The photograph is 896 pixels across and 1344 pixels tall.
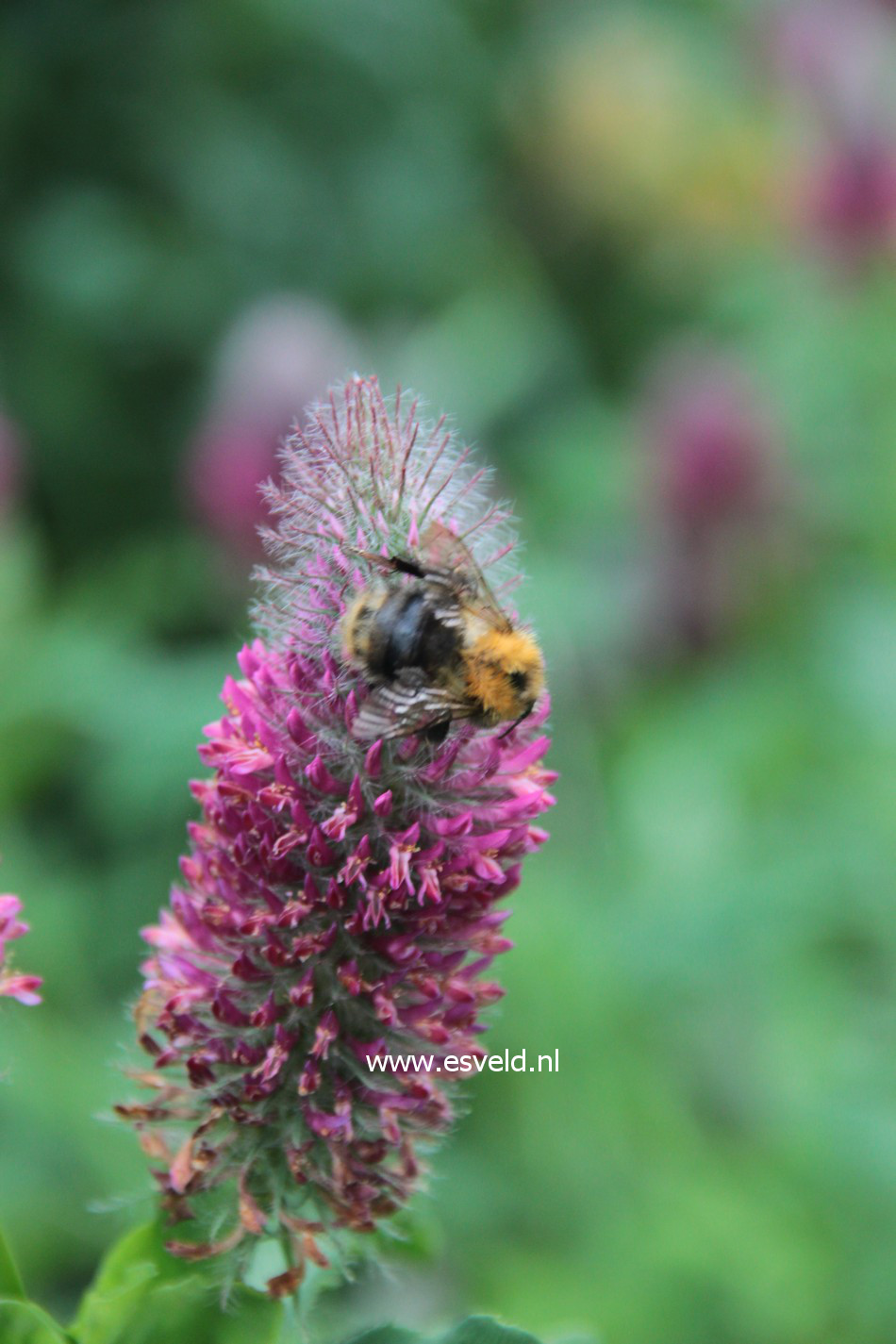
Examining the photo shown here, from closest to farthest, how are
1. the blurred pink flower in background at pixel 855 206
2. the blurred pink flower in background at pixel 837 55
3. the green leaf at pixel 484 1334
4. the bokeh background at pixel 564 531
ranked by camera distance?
the green leaf at pixel 484 1334 → the bokeh background at pixel 564 531 → the blurred pink flower in background at pixel 855 206 → the blurred pink flower in background at pixel 837 55

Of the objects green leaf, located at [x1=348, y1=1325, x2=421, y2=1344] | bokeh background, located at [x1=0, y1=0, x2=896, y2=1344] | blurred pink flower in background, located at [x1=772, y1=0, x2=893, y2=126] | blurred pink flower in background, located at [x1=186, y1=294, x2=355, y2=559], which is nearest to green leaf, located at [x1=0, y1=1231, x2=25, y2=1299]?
bokeh background, located at [x1=0, y1=0, x2=896, y2=1344]

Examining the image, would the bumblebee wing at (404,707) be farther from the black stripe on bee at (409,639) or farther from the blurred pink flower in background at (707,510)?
the blurred pink flower in background at (707,510)

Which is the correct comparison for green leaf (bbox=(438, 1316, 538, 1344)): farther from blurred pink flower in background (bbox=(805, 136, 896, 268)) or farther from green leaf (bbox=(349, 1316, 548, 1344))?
blurred pink flower in background (bbox=(805, 136, 896, 268))

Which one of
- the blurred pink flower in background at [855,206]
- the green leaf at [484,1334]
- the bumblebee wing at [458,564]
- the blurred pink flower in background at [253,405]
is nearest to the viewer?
the green leaf at [484,1334]

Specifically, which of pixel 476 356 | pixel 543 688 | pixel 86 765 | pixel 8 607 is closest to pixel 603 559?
pixel 476 356

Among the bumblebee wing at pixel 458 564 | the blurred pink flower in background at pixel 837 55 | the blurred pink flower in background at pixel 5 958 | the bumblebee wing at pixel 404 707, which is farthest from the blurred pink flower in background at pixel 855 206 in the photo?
the blurred pink flower in background at pixel 5 958

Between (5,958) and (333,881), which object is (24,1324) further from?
(333,881)
